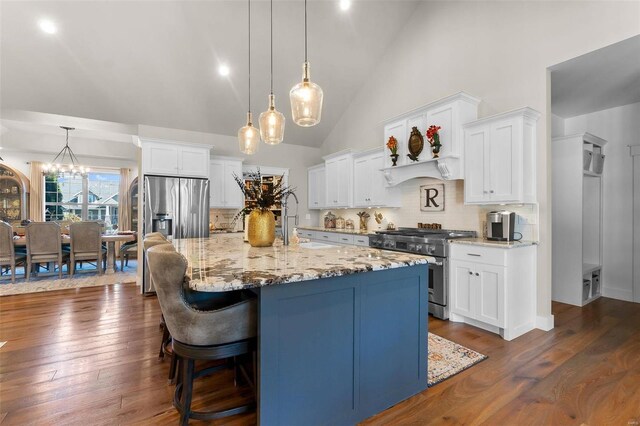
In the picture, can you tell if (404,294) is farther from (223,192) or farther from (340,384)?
(223,192)

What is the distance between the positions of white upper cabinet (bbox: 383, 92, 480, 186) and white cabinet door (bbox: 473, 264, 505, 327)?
122 centimetres

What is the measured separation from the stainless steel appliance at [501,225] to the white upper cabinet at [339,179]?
2.61 meters

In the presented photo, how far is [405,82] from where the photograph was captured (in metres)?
4.89

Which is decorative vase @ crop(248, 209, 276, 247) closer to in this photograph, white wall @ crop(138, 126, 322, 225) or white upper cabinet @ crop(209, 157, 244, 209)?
white upper cabinet @ crop(209, 157, 244, 209)

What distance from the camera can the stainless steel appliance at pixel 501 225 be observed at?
3219 mm

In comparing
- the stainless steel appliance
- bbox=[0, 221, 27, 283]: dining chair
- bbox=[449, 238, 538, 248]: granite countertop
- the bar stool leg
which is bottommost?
the bar stool leg

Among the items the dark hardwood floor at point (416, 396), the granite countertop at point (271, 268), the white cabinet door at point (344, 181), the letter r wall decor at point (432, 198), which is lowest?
the dark hardwood floor at point (416, 396)

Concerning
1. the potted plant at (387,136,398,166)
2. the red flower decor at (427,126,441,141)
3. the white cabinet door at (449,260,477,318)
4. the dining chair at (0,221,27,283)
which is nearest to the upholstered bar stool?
the white cabinet door at (449,260,477,318)

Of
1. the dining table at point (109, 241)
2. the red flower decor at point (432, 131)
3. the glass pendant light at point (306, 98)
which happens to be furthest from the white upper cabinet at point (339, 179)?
the dining table at point (109, 241)

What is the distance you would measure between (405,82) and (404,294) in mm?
4101

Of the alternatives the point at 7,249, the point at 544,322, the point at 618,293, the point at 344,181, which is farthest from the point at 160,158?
the point at 618,293

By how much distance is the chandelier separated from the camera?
6584mm

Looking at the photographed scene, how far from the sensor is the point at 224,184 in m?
5.63

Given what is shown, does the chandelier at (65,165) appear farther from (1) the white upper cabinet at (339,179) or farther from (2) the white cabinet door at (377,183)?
(2) the white cabinet door at (377,183)
